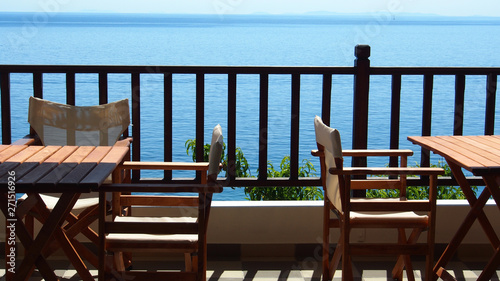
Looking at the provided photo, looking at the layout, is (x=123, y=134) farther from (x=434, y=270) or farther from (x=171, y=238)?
(x=434, y=270)

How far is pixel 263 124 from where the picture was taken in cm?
386

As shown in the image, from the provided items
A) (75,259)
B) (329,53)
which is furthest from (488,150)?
(329,53)

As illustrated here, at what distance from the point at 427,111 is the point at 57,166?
2.45 m

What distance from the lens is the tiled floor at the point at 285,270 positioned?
3.31 meters

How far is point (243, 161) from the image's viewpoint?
4.63 metres

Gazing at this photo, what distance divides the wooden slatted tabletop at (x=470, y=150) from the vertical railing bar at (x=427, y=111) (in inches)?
24.8

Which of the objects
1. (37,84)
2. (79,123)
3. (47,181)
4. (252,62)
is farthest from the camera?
(252,62)

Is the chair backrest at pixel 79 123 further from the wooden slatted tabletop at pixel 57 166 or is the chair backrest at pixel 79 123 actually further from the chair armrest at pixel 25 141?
the wooden slatted tabletop at pixel 57 166

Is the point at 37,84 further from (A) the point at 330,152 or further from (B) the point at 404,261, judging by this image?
(B) the point at 404,261

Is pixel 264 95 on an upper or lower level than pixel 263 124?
upper

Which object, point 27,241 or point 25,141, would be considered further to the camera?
point 25,141

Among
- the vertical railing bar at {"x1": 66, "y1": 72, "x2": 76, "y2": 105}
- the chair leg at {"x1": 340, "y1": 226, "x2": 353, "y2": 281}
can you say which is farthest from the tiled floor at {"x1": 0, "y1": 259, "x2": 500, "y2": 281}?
the vertical railing bar at {"x1": 66, "y1": 72, "x2": 76, "y2": 105}


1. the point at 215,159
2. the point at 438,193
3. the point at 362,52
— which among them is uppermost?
the point at 362,52

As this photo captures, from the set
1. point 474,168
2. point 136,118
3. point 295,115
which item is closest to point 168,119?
point 136,118
